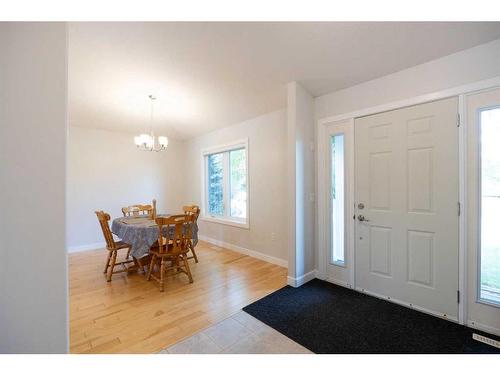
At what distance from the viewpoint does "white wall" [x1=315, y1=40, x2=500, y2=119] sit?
1.71m

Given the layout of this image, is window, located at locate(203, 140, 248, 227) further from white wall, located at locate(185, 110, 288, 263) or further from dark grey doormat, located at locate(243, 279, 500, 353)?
dark grey doormat, located at locate(243, 279, 500, 353)

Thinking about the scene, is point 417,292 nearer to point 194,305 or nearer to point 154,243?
point 194,305

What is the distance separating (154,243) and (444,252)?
3030mm

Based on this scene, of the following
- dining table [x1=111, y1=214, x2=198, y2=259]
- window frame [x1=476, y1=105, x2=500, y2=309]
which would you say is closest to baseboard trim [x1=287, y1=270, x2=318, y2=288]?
window frame [x1=476, y1=105, x2=500, y2=309]

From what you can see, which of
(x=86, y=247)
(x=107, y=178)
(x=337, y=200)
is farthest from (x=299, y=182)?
(x=86, y=247)

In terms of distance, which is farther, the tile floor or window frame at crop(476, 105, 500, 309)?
window frame at crop(476, 105, 500, 309)

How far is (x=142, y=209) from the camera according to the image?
3.86 metres

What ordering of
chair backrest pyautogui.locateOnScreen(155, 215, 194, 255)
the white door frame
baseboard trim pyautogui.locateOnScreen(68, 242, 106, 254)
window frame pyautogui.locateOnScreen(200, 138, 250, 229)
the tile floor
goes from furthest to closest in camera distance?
baseboard trim pyautogui.locateOnScreen(68, 242, 106, 254)
window frame pyautogui.locateOnScreen(200, 138, 250, 229)
chair backrest pyautogui.locateOnScreen(155, 215, 194, 255)
the white door frame
the tile floor

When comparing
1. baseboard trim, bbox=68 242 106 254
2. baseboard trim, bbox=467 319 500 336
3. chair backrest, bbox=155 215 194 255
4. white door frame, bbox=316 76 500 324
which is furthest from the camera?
baseboard trim, bbox=68 242 106 254

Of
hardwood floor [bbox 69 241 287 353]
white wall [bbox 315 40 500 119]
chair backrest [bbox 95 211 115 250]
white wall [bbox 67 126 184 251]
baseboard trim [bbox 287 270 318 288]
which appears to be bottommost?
hardwood floor [bbox 69 241 287 353]

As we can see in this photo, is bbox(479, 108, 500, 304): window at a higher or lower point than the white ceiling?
lower

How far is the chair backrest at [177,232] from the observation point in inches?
95.3

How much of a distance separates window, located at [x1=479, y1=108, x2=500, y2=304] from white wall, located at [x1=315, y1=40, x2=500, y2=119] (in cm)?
35
